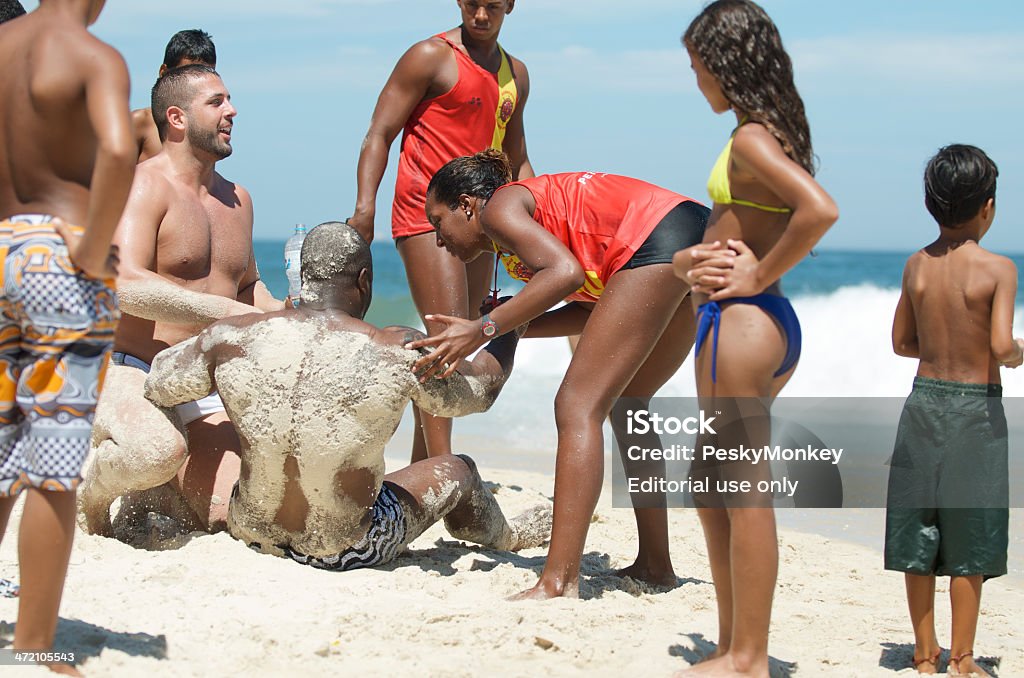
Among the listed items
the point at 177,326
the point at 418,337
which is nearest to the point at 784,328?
the point at 418,337

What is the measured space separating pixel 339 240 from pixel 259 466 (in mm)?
819

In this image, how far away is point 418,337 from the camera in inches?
149

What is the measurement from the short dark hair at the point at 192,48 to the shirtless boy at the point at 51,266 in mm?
3656

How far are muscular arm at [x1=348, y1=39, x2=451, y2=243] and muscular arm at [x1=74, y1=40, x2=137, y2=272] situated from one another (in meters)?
2.59

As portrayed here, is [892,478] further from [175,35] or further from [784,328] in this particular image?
[175,35]

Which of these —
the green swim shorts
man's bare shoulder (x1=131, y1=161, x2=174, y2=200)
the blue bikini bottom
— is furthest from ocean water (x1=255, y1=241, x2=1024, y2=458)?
man's bare shoulder (x1=131, y1=161, x2=174, y2=200)

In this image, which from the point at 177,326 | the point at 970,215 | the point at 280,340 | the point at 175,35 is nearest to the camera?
the point at 970,215

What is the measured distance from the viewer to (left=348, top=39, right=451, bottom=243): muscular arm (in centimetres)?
523

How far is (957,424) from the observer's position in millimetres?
3330

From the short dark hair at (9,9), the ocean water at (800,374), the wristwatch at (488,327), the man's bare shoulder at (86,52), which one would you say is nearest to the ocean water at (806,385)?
the ocean water at (800,374)

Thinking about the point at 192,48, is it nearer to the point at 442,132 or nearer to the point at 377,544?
the point at 442,132

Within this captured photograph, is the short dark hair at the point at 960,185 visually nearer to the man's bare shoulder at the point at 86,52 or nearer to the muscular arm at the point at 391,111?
the man's bare shoulder at the point at 86,52

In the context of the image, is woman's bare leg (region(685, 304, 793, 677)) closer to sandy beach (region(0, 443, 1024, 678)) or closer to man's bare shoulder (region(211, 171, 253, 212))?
sandy beach (region(0, 443, 1024, 678))

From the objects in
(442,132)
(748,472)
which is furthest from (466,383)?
(442,132)
